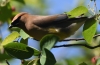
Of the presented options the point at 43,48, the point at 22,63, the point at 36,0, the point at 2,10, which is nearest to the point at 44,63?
the point at 43,48

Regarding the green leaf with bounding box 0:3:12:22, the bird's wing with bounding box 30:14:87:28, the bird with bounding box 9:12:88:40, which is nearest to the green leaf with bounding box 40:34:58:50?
the bird with bounding box 9:12:88:40

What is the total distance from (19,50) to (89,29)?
560 mm

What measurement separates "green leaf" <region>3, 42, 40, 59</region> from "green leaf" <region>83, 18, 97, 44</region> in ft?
1.32

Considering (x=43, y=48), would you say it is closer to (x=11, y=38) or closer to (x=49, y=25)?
(x=11, y=38)

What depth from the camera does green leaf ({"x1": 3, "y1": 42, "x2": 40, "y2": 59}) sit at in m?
2.29

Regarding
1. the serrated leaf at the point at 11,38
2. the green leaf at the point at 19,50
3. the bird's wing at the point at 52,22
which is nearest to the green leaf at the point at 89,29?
the green leaf at the point at 19,50

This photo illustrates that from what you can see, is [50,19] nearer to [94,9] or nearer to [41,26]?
[41,26]

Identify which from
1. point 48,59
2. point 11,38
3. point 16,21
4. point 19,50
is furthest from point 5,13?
point 48,59

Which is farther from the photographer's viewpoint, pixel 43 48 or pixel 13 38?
pixel 13 38

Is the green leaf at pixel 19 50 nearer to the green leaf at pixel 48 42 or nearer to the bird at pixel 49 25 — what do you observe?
the green leaf at pixel 48 42

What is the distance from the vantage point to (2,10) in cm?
351

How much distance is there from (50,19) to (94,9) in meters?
1.13

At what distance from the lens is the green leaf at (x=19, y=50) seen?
2287 mm

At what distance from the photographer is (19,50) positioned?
2305 millimetres
